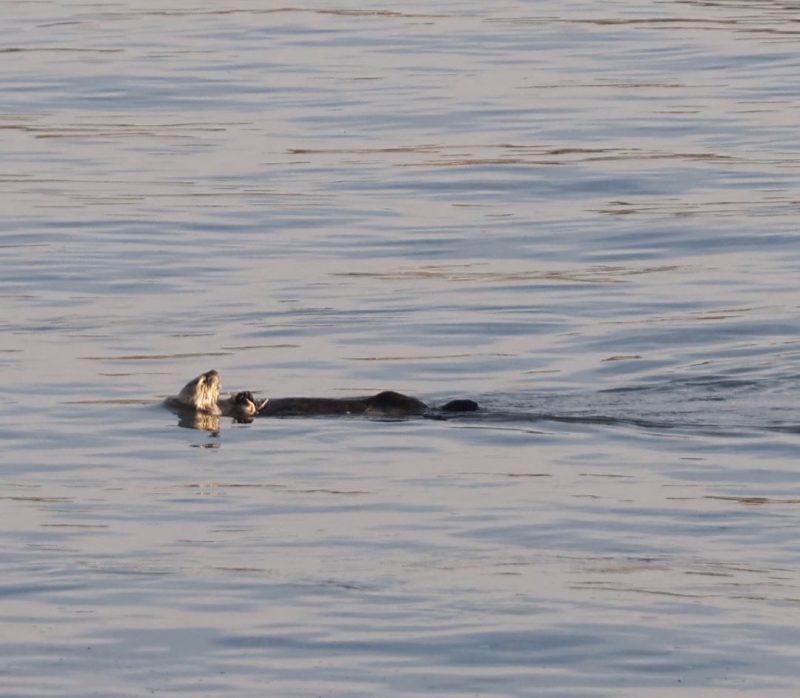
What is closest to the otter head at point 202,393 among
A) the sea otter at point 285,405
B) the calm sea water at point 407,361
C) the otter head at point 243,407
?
the sea otter at point 285,405

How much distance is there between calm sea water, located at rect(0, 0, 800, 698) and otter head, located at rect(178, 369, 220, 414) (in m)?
0.21

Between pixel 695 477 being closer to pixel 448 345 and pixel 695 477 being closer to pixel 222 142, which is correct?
pixel 448 345

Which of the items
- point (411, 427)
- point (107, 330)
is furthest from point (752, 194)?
point (411, 427)

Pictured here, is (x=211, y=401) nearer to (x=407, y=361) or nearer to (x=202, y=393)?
(x=202, y=393)

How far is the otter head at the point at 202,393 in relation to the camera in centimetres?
1348

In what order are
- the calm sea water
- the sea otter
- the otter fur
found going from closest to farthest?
the calm sea water, the sea otter, the otter fur

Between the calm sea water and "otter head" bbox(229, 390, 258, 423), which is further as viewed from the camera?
"otter head" bbox(229, 390, 258, 423)

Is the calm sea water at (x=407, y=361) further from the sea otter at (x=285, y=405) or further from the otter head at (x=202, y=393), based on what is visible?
the otter head at (x=202, y=393)

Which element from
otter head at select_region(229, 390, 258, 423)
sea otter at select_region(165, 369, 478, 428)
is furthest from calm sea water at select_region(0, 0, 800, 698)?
otter head at select_region(229, 390, 258, 423)

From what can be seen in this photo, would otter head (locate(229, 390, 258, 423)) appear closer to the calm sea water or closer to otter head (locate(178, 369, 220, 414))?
otter head (locate(178, 369, 220, 414))

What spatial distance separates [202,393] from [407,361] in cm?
192

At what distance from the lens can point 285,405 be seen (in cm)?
1331

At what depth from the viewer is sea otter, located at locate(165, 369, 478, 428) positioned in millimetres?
13047

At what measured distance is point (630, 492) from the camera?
37.0 ft
